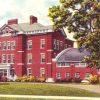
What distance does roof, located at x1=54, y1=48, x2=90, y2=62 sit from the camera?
72.3 m

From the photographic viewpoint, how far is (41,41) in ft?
255

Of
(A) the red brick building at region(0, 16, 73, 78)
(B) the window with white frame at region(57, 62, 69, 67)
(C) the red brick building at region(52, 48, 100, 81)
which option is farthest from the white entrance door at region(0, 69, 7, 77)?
(B) the window with white frame at region(57, 62, 69, 67)

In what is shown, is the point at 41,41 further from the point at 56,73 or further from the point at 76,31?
the point at 76,31

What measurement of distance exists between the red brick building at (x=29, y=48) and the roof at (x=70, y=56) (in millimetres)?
1891

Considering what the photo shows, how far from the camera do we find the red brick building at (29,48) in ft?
252

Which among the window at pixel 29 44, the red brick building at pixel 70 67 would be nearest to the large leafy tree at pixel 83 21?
the red brick building at pixel 70 67

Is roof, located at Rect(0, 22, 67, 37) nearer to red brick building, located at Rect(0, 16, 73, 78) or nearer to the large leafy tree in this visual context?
red brick building, located at Rect(0, 16, 73, 78)

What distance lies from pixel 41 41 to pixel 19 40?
5.06 m

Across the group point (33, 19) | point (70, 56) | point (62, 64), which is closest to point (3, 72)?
point (33, 19)

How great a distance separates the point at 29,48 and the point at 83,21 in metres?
47.0

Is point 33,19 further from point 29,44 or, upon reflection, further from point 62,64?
point 62,64

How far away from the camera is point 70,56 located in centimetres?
7356

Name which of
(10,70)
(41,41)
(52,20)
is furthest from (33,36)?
(52,20)

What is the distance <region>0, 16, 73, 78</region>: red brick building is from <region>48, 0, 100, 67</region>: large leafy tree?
135 feet
